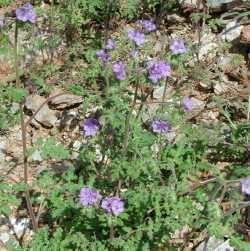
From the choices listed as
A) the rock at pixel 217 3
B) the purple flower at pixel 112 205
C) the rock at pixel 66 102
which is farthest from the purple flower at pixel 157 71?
the rock at pixel 217 3

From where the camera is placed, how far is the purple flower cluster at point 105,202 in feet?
9.69

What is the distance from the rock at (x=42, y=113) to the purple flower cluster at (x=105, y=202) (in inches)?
66.9

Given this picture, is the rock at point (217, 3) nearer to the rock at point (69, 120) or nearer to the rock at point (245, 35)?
the rock at point (245, 35)

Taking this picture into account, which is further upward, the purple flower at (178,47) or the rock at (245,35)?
the purple flower at (178,47)

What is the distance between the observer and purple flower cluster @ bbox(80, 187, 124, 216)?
9.69ft

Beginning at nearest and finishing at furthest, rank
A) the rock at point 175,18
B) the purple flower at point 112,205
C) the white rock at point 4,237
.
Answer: the purple flower at point 112,205 < the white rock at point 4,237 < the rock at point 175,18

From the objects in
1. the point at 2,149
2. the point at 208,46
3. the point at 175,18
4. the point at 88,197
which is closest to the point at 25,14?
the point at 88,197

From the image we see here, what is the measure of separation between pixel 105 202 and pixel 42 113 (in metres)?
1.93

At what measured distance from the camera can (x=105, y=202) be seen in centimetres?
294

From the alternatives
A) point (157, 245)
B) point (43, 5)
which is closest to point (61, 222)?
point (157, 245)

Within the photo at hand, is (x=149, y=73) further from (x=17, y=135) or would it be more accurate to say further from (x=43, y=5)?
(x=43, y=5)

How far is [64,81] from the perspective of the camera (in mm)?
4961

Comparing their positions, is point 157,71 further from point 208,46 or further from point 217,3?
point 217,3

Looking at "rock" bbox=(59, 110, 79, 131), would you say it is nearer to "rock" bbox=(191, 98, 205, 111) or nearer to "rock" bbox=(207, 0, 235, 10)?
"rock" bbox=(191, 98, 205, 111)
